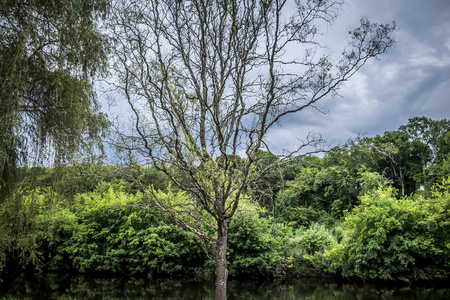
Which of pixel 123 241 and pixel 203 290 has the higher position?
pixel 123 241

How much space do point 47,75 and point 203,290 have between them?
470 inches

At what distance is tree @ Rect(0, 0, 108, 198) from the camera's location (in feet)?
16.3

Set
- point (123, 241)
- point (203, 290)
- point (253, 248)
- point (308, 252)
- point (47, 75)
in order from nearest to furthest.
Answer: point (47, 75), point (203, 290), point (253, 248), point (308, 252), point (123, 241)

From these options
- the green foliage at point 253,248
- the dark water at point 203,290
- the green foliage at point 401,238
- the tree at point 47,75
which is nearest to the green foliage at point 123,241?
the dark water at point 203,290

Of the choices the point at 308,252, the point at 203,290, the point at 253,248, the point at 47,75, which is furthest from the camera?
the point at 308,252

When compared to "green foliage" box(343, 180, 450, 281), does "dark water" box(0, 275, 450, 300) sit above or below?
below

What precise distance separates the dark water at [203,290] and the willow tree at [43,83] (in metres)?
8.49

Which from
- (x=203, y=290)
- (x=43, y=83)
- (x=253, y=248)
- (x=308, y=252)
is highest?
(x=43, y=83)

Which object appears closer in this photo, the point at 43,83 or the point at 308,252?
the point at 43,83

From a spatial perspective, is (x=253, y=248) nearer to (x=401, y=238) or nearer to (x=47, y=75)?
(x=401, y=238)

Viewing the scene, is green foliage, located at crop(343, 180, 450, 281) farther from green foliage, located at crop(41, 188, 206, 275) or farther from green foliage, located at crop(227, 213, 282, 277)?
green foliage, located at crop(41, 188, 206, 275)

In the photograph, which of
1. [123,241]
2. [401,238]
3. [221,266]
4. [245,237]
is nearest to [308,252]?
Answer: [245,237]

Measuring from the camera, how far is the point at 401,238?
42.5ft

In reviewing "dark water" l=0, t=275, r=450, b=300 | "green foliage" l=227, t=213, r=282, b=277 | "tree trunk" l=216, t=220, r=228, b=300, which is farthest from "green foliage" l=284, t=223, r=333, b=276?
"tree trunk" l=216, t=220, r=228, b=300
